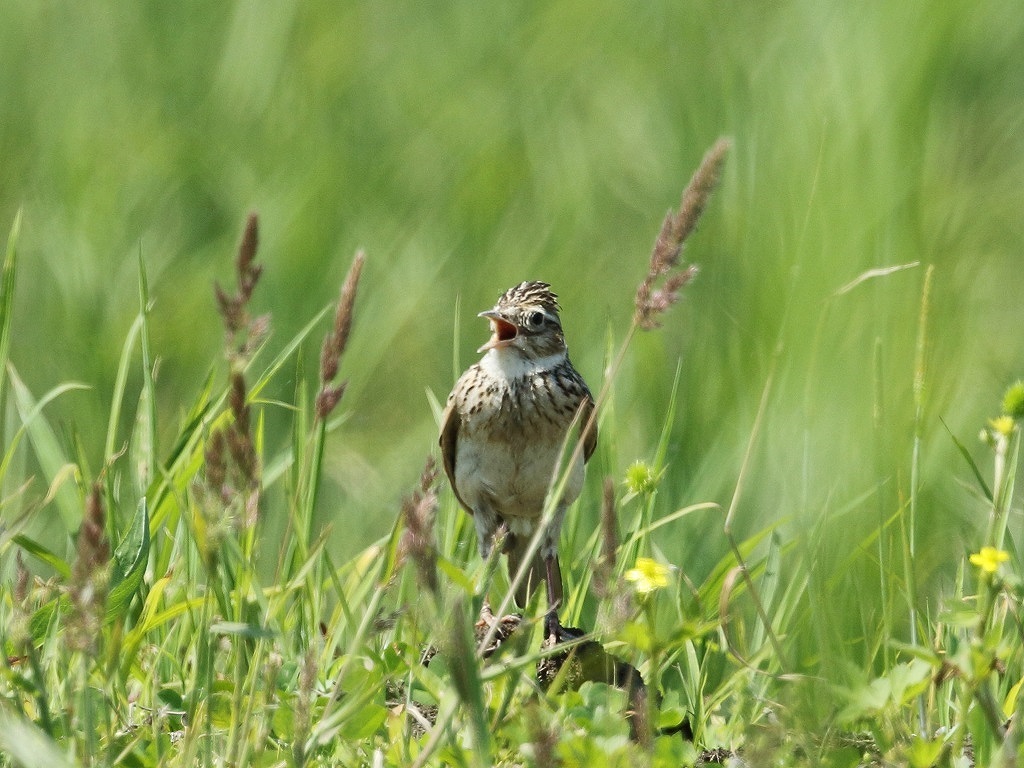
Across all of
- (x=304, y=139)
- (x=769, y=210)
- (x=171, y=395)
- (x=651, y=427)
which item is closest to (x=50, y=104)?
(x=304, y=139)

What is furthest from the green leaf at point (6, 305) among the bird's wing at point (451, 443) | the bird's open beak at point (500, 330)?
the bird's wing at point (451, 443)

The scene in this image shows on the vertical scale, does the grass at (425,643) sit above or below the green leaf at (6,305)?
below

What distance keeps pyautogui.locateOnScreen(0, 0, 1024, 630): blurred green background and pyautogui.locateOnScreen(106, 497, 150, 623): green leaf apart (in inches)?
47.1

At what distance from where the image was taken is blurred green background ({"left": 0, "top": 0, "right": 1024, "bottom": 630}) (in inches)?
94.7

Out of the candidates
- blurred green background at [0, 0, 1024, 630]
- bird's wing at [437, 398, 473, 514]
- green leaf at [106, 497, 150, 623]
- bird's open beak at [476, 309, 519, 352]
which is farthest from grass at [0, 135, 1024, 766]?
bird's wing at [437, 398, 473, 514]

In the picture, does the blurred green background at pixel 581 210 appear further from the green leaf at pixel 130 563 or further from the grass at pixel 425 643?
the green leaf at pixel 130 563

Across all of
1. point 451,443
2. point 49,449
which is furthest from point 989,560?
point 451,443

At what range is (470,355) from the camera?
6.85 metres

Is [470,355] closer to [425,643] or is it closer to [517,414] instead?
[517,414]

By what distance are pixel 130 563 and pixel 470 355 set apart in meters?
4.00

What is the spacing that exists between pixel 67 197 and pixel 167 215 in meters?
0.60

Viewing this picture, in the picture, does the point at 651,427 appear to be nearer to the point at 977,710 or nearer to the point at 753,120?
the point at 753,120

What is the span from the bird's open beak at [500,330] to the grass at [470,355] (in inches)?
12.3

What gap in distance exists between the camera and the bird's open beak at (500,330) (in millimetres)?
4867
